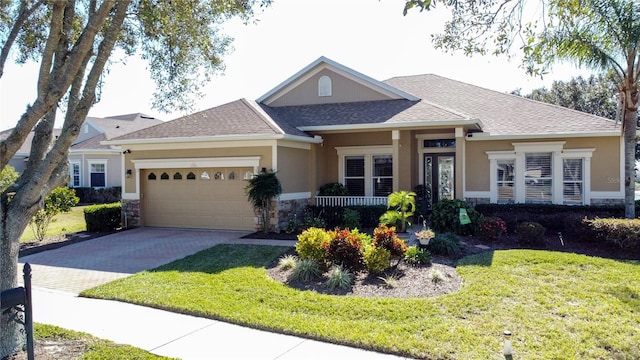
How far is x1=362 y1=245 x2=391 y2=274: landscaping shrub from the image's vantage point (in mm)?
8008

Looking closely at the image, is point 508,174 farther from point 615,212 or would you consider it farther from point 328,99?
point 328,99

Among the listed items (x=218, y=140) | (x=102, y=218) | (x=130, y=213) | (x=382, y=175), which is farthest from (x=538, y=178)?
(x=102, y=218)

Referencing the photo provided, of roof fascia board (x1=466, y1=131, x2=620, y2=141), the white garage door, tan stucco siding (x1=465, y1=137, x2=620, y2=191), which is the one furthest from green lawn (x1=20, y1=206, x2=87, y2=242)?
tan stucco siding (x1=465, y1=137, x2=620, y2=191)

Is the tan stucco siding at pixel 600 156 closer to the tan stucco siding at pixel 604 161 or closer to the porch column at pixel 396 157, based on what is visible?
the tan stucco siding at pixel 604 161

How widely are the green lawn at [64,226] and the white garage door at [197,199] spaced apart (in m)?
2.77

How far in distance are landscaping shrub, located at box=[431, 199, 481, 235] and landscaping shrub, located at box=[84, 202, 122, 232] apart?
10.9m

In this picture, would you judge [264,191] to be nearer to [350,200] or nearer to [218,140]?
[218,140]

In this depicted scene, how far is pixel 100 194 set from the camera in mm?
25828

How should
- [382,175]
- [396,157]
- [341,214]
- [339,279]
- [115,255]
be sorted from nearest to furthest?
[339,279]
[115,255]
[396,157]
[341,214]
[382,175]

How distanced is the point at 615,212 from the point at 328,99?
1039 centimetres

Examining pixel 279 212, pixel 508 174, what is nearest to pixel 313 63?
pixel 279 212

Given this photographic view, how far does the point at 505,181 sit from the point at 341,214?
6022 mm

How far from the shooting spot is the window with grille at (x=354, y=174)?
1693 centimetres

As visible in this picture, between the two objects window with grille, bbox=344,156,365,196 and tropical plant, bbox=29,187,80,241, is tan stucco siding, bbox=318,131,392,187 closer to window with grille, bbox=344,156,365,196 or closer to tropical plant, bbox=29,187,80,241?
window with grille, bbox=344,156,365,196
